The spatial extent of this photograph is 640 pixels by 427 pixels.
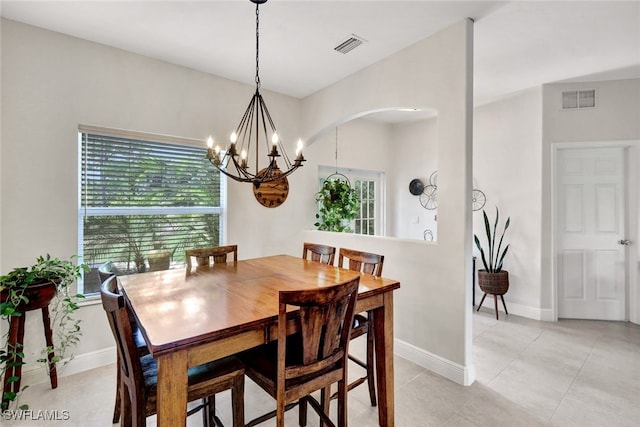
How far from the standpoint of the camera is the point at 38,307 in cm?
223

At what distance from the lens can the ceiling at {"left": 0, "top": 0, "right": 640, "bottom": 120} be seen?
2281 millimetres

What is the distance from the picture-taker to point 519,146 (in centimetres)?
400

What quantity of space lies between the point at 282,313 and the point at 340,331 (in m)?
0.41

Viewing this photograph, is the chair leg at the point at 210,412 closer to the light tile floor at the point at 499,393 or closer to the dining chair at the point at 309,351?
the light tile floor at the point at 499,393

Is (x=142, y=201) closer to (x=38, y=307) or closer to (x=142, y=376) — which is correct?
(x=38, y=307)

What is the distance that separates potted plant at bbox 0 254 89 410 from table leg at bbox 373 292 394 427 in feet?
7.08

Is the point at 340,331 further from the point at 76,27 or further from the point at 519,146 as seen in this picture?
the point at 519,146

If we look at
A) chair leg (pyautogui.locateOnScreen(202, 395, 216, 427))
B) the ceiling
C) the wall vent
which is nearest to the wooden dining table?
chair leg (pyautogui.locateOnScreen(202, 395, 216, 427))

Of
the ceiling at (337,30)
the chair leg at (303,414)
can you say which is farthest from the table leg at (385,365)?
the ceiling at (337,30)

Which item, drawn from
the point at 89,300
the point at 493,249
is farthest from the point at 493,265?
the point at 89,300

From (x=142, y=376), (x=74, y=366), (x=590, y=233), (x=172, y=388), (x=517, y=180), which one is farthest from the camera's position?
(x=517, y=180)

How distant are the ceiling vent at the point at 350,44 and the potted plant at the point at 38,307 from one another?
280cm

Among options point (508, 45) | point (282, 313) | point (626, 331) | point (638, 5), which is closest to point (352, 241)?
point (282, 313)

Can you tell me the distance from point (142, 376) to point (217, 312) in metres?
0.40
